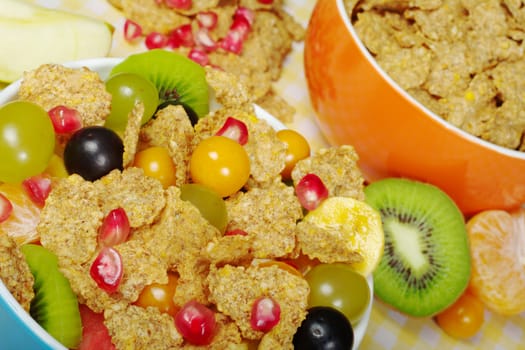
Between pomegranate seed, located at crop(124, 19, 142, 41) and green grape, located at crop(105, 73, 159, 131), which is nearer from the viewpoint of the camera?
green grape, located at crop(105, 73, 159, 131)

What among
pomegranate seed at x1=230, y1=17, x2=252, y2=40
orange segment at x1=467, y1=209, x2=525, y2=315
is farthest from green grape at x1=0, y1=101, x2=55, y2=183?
orange segment at x1=467, y1=209, x2=525, y2=315

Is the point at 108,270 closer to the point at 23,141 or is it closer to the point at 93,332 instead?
the point at 93,332

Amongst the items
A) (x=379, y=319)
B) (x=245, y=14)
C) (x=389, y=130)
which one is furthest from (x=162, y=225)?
(x=245, y=14)

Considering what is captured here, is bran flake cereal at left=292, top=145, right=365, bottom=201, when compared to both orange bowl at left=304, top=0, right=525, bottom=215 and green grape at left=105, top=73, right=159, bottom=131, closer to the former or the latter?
orange bowl at left=304, top=0, right=525, bottom=215

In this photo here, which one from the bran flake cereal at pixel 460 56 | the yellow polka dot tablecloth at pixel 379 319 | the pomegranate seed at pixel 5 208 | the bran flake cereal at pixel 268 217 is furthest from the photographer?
the yellow polka dot tablecloth at pixel 379 319

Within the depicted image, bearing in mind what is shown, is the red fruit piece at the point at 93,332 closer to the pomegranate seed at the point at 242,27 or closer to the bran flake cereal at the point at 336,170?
the bran flake cereal at the point at 336,170

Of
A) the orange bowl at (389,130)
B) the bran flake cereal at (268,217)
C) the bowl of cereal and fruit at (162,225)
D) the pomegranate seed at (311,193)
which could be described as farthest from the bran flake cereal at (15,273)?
the orange bowl at (389,130)

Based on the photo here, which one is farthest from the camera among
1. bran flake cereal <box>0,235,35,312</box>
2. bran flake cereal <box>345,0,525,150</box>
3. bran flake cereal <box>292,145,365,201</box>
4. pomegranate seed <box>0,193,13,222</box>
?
bran flake cereal <box>345,0,525,150</box>
